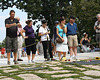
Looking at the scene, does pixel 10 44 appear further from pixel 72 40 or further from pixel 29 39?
pixel 72 40

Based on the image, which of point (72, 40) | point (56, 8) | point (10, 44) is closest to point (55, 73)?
point (10, 44)

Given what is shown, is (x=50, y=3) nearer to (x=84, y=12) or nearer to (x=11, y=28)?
(x=84, y=12)

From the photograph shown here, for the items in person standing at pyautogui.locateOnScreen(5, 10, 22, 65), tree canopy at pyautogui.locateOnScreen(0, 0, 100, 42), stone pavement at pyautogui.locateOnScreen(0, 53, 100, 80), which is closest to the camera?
stone pavement at pyautogui.locateOnScreen(0, 53, 100, 80)

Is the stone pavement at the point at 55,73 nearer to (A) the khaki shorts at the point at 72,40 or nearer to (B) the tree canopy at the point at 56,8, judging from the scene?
(A) the khaki shorts at the point at 72,40

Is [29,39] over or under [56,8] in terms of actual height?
under

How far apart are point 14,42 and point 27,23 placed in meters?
1.42

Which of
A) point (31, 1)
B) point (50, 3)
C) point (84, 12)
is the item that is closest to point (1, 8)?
point (31, 1)

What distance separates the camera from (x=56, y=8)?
32.8 meters

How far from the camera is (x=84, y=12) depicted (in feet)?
120

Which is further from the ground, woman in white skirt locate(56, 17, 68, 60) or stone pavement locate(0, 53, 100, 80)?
woman in white skirt locate(56, 17, 68, 60)

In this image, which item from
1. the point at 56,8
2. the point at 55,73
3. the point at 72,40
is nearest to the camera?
the point at 55,73

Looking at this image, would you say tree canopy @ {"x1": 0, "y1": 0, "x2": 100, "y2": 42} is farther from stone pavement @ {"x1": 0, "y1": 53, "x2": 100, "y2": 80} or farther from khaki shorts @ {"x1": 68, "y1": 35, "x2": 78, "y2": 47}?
stone pavement @ {"x1": 0, "y1": 53, "x2": 100, "y2": 80}

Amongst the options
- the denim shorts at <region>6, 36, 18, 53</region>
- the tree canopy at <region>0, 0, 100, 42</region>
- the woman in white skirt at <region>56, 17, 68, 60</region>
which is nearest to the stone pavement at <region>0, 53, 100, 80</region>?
the denim shorts at <region>6, 36, 18, 53</region>

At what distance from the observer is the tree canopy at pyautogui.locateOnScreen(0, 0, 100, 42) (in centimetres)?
3222
